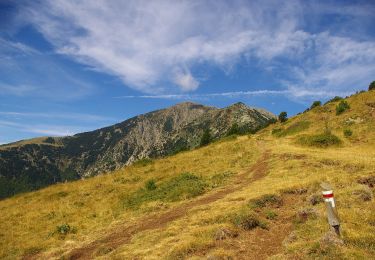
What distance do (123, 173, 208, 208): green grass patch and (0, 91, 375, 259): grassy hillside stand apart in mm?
94

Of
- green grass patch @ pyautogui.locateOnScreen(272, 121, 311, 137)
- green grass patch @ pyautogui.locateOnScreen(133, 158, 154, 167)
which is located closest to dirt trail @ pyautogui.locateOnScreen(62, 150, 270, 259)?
green grass patch @ pyautogui.locateOnScreen(133, 158, 154, 167)

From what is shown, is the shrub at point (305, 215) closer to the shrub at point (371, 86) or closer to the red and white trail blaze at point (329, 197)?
the red and white trail blaze at point (329, 197)

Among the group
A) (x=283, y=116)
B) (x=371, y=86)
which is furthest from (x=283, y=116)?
(x=371, y=86)

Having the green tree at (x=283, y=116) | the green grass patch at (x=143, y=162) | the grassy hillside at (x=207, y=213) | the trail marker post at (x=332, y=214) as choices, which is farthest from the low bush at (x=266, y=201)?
the green tree at (x=283, y=116)

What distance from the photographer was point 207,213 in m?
18.2

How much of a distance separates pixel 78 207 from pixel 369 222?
21.1 m

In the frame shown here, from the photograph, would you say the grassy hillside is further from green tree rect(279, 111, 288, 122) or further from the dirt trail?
green tree rect(279, 111, 288, 122)

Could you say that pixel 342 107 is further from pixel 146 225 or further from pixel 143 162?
pixel 146 225

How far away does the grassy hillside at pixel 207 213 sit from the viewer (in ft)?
42.3

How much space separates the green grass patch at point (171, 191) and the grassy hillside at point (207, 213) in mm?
94

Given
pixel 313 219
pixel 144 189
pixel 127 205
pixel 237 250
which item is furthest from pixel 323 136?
pixel 237 250

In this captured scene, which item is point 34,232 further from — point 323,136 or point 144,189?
point 323,136

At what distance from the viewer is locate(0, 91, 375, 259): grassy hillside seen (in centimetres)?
1291

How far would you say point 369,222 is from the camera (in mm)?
12961
